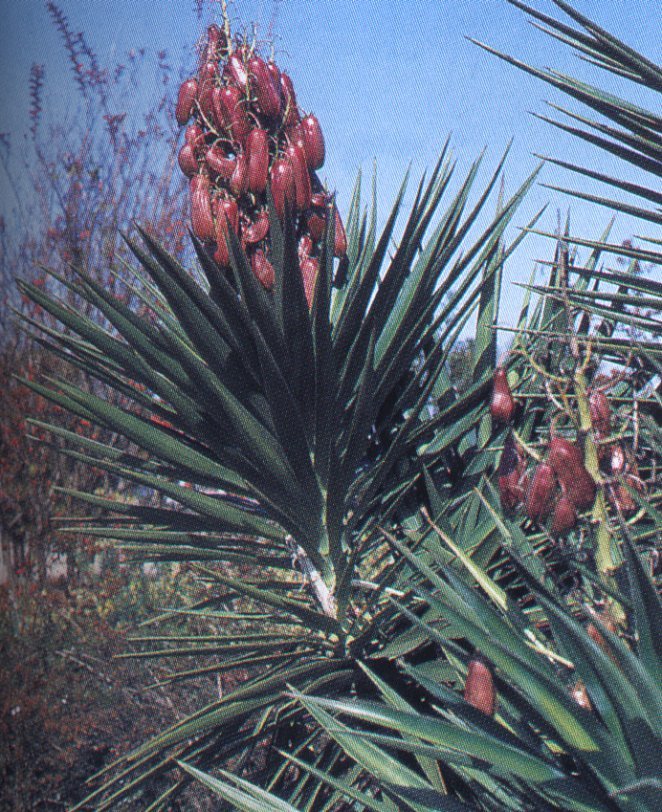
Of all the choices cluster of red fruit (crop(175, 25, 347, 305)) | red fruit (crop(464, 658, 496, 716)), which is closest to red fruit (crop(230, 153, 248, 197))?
cluster of red fruit (crop(175, 25, 347, 305))

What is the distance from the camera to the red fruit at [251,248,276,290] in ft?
4.06

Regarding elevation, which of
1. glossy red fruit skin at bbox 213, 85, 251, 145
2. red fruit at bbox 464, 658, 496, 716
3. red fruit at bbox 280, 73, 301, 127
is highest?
red fruit at bbox 280, 73, 301, 127

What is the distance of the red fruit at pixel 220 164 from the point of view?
1.26 m

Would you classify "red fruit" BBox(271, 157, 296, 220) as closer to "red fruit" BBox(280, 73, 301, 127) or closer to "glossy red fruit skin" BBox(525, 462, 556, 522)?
"red fruit" BBox(280, 73, 301, 127)

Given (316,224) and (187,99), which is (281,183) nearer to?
(316,224)

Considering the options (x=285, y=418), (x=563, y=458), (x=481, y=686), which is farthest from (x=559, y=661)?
(x=285, y=418)

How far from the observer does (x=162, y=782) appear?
381cm

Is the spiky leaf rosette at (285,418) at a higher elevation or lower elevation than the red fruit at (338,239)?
lower

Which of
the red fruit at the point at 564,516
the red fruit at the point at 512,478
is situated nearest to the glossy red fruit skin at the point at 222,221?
the red fruit at the point at 512,478

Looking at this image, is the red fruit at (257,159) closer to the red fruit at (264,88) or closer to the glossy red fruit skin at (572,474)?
the red fruit at (264,88)

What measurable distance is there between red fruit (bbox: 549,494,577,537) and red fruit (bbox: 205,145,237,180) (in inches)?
35.7

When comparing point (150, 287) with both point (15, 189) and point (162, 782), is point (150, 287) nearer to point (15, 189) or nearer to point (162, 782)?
point (162, 782)

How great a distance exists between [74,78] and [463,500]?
6.60m

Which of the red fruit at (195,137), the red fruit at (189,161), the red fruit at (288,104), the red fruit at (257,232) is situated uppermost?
the red fruit at (288,104)
